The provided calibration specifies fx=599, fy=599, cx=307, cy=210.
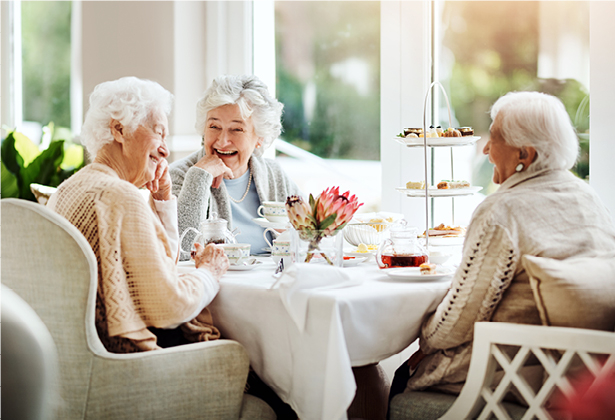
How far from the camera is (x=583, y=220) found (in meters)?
1.48

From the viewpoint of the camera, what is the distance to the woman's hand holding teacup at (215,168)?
257 cm

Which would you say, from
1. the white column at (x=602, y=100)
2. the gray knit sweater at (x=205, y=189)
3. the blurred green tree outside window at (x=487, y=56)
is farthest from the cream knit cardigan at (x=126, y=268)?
the blurred green tree outside window at (x=487, y=56)

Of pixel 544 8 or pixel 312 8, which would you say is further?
pixel 312 8

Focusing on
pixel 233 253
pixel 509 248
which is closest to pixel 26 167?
pixel 233 253

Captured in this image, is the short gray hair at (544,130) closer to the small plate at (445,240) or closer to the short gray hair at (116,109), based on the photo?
the small plate at (445,240)

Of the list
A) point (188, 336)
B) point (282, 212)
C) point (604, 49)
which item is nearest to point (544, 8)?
point (604, 49)

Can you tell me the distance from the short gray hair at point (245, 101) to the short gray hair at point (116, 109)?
92 cm

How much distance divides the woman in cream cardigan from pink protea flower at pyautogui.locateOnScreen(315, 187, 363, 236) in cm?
37

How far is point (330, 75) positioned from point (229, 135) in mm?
1355

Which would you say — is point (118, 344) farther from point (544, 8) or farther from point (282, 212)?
point (544, 8)

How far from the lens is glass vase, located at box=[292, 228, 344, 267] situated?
1.73 m

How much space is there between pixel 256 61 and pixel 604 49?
225 centimetres

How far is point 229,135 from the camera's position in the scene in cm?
269

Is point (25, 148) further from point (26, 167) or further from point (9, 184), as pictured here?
point (9, 184)
